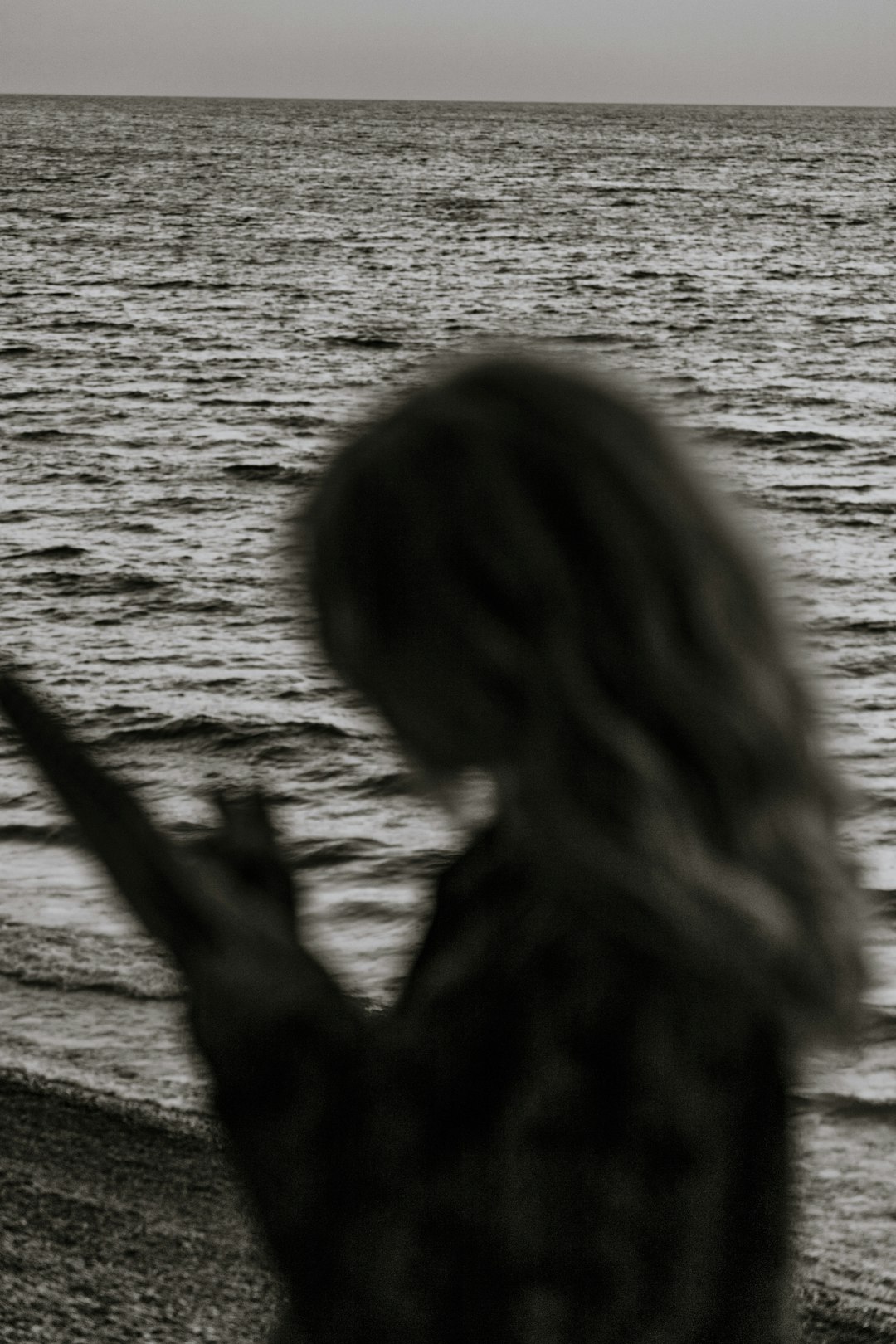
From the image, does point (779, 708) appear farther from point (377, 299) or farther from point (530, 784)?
point (377, 299)

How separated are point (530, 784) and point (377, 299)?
1264 inches

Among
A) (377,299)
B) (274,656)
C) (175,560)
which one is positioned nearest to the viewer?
(274,656)

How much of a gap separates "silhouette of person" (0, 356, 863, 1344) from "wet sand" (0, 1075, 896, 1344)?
2.63 metres

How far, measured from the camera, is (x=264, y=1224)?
104 centimetres

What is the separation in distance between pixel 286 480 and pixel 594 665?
14.8 metres

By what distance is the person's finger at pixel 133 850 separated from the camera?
1.03m

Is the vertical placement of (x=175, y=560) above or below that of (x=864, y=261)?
below

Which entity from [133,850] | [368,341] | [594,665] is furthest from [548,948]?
[368,341]

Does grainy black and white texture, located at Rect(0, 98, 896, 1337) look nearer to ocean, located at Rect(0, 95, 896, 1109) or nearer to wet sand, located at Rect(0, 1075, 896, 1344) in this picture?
ocean, located at Rect(0, 95, 896, 1109)

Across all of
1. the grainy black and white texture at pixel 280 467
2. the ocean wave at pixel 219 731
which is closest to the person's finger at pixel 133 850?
the grainy black and white texture at pixel 280 467

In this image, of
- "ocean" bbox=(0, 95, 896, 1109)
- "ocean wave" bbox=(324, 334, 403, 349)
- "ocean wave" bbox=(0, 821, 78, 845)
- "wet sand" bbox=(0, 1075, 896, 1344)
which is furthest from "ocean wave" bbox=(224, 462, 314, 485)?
"wet sand" bbox=(0, 1075, 896, 1344)

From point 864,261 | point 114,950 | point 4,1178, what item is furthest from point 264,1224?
point 864,261

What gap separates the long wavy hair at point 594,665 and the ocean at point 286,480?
0.10 m

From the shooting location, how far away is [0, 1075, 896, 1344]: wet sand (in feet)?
12.4
